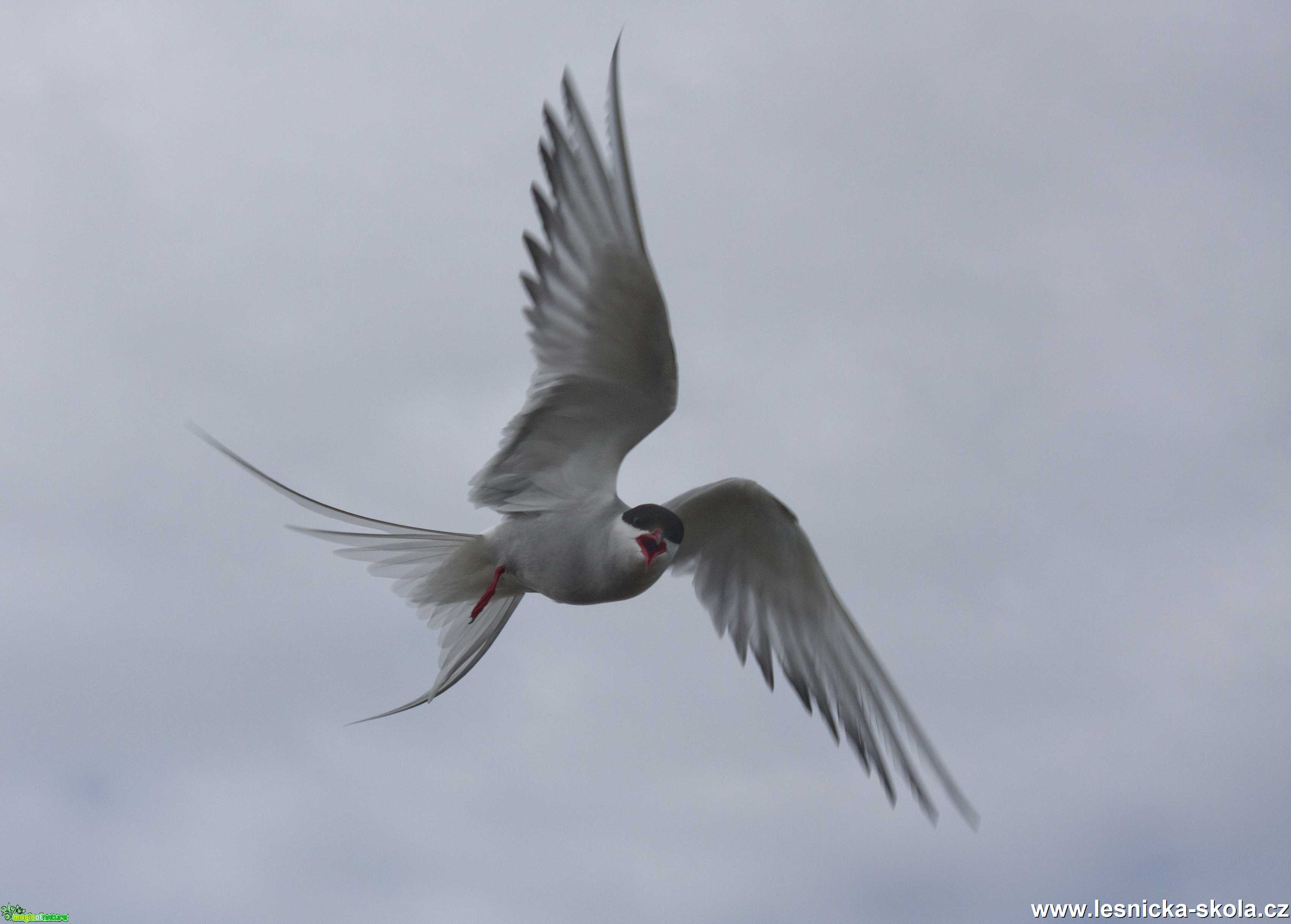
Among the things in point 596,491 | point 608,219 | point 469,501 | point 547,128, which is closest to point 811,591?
point 596,491

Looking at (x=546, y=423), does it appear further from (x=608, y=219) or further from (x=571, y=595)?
(x=608, y=219)

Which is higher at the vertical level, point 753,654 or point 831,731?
point 753,654

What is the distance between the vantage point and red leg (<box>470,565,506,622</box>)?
576 centimetres

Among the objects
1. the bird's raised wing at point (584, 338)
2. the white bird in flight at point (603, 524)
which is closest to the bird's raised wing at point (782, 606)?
the white bird in flight at point (603, 524)

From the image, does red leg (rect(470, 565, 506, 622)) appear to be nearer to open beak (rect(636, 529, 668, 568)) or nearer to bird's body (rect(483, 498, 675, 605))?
bird's body (rect(483, 498, 675, 605))

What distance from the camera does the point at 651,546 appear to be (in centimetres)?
512

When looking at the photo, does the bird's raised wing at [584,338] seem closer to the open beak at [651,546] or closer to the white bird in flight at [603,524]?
the white bird in flight at [603,524]

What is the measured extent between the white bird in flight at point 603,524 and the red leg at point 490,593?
0.01 meters

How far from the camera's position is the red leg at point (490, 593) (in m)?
5.76

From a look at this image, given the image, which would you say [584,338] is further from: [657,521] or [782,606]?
[782,606]

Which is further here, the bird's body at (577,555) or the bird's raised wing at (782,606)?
the bird's raised wing at (782,606)

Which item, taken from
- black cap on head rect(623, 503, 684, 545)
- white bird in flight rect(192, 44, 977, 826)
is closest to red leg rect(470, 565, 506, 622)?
white bird in flight rect(192, 44, 977, 826)

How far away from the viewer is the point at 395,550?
A: 6.15m

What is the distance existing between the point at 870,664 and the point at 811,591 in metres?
0.51
